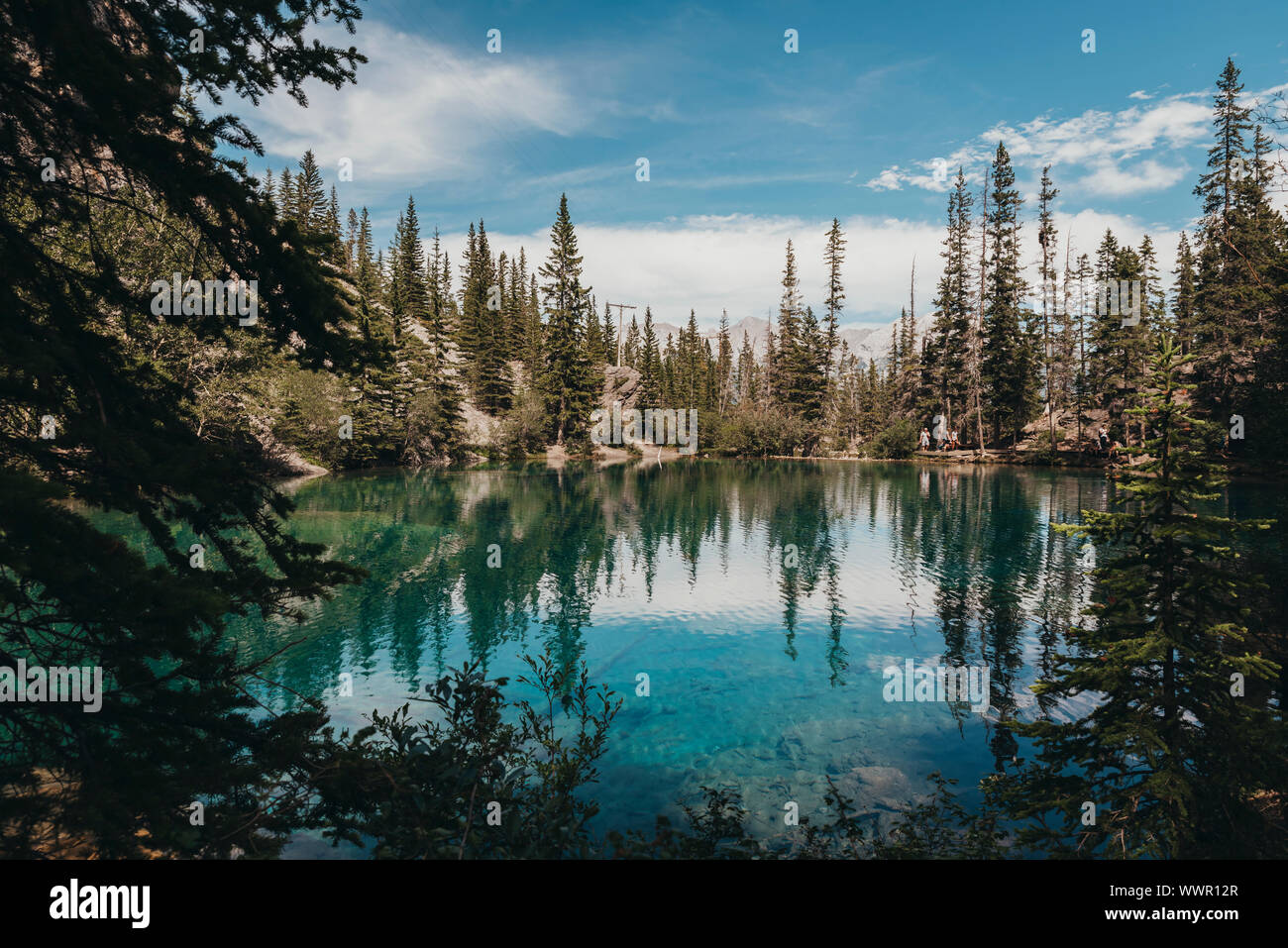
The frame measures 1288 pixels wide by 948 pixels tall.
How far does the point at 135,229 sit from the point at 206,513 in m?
31.3

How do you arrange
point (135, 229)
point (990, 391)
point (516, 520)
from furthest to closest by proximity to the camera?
point (990, 391)
point (516, 520)
point (135, 229)

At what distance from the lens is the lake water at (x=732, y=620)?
10.8 metres

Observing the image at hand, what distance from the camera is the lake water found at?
10.8 meters

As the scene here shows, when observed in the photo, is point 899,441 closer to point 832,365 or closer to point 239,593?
point 832,365

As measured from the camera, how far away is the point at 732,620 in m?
18.6

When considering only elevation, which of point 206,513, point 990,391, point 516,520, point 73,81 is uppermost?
point 990,391

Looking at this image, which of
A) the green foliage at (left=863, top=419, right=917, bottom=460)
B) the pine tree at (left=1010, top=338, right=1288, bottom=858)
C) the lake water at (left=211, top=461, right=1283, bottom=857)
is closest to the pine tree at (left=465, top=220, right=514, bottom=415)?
the lake water at (left=211, top=461, right=1283, bottom=857)

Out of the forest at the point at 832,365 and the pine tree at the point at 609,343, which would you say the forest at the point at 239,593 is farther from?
the pine tree at the point at 609,343

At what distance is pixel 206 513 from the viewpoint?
495 cm

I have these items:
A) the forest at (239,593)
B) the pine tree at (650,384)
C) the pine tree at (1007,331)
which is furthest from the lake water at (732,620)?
the pine tree at (650,384)

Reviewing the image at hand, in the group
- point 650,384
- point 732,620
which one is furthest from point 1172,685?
point 650,384

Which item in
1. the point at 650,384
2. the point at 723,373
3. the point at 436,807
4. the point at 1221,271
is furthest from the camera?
the point at 723,373
